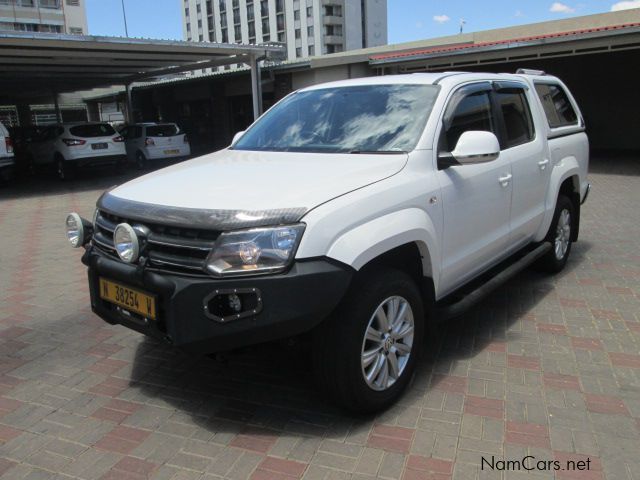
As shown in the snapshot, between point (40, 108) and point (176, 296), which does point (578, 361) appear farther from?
point (40, 108)

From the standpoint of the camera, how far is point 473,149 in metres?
3.27

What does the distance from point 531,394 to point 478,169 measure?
1481 mm

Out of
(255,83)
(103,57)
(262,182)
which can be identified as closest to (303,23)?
(255,83)

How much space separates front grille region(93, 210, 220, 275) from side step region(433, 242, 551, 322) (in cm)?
152

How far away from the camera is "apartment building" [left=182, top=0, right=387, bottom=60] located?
80.4 metres

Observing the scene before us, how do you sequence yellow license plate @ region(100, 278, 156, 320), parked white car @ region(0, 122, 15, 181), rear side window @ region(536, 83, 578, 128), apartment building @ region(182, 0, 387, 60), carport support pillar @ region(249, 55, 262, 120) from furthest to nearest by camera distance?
apartment building @ region(182, 0, 387, 60) → carport support pillar @ region(249, 55, 262, 120) → parked white car @ region(0, 122, 15, 181) → rear side window @ region(536, 83, 578, 128) → yellow license plate @ region(100, 278, 156, 320)

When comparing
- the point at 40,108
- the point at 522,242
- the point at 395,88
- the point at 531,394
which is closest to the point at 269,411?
the point at 531,394

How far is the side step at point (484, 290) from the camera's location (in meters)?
3.41

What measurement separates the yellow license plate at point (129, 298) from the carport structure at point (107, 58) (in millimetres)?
11329

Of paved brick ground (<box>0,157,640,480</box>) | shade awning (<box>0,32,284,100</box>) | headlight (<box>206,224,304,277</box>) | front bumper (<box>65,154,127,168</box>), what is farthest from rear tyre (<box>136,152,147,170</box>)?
headlight (<box>206,224,304,277</box>)

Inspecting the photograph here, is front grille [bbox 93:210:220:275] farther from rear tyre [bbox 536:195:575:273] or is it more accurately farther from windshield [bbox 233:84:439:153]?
rear tyre [bbox 536:195:575:273]

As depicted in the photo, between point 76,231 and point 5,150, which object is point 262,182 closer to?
point 76,231

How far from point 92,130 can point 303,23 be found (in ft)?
235

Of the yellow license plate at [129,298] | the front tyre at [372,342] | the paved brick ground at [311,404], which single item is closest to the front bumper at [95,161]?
the paved brick ground at [311,404]
